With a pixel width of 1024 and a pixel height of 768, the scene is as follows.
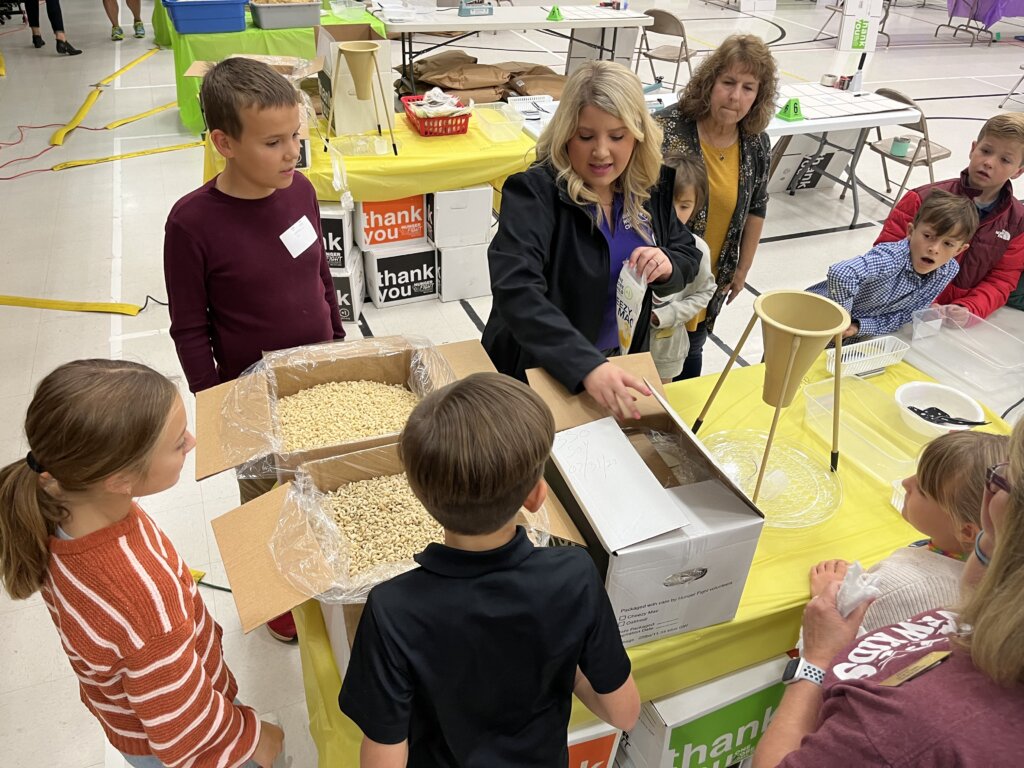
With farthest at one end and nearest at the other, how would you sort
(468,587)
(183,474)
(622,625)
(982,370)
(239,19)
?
1. (239,19)
2. (183,474)
3. (982,370)
4. (622,625)
5. (468,587)

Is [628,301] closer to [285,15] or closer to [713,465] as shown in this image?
[713,465]

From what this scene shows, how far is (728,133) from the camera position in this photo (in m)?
2.45

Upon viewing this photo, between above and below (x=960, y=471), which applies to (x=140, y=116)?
below

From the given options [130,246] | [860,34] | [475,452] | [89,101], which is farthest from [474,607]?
[89,101]

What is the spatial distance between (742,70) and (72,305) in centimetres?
349

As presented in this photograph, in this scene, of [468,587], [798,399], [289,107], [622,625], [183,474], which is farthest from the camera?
[183,474]

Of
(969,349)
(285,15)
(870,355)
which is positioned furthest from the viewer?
(285,15)

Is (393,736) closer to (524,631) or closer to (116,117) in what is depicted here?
(524,631)

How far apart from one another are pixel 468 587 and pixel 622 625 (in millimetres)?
468

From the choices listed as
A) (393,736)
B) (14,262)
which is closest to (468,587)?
(393,736)

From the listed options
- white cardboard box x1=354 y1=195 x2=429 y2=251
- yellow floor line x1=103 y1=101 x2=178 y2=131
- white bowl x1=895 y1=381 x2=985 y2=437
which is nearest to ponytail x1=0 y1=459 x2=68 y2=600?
white bowl x1=895 y1=381 x2=985 y2=437

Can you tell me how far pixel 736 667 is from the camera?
1543 millimetres

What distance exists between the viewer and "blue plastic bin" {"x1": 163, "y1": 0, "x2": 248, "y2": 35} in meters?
4.99

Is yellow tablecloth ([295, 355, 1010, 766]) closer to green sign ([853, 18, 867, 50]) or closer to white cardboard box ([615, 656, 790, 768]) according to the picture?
white cardboard box ([615, 656, 790, 768])
